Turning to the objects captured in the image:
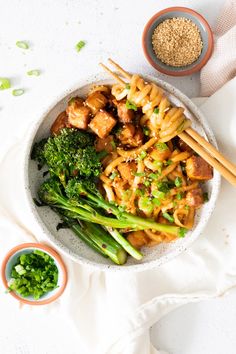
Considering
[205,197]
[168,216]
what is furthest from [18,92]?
[205,197]

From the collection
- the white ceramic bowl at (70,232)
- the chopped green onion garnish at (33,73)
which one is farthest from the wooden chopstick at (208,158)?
the chopped green onion garnish at (33,73)

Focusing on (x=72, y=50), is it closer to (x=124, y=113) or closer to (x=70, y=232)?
(x=124, y=113)

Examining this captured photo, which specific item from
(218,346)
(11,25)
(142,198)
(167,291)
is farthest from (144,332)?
(11,25)

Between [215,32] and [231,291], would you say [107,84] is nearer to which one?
[215,32]

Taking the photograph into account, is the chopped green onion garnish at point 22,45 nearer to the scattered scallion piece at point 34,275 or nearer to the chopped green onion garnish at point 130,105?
the chopped green onion garnish at point 130,105

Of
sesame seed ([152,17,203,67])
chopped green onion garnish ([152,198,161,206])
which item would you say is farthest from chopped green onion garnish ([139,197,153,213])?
sesame seed ([152,17,203,67])
